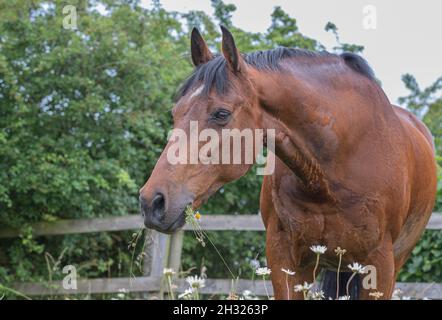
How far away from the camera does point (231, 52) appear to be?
11.0 feet

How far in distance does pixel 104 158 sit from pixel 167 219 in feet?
18.0

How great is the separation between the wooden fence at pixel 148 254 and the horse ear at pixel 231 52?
4498 mm

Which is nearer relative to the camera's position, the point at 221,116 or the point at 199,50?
the point at 221,116

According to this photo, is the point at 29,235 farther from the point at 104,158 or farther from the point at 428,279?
the point at 428,279

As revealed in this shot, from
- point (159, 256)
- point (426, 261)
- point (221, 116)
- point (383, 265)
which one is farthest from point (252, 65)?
point (159, 256)

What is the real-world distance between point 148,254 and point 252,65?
5165 millimetres

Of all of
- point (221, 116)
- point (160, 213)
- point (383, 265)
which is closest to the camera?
point (160, 213)

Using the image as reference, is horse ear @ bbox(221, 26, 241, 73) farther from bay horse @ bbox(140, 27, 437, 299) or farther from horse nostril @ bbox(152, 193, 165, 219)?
horse nostril @ bbox(152, 193, 165, 219)

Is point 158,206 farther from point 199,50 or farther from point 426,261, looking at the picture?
point 426,261

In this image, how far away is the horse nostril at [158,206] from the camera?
2.95m

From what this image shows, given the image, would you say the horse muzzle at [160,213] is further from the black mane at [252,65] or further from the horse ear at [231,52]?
the horse ear at [231,52]
